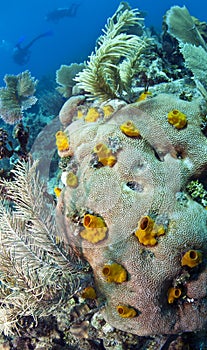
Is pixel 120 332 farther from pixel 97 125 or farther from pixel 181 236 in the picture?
pixel 97 125

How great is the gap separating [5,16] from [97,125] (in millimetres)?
115821

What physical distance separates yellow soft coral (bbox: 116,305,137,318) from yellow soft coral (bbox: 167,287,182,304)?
389 mm

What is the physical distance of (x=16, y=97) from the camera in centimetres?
594

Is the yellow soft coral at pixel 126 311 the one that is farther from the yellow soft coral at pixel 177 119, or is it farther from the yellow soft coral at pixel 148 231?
the yellow soft coral at pixel 177 119

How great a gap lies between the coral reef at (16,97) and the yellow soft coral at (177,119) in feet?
10.4

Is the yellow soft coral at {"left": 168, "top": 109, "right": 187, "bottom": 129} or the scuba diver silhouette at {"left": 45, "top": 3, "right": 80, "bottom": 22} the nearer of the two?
the yellow soft coral at {"left": 168, "top": 109, "right": 187, "bottom": 129}

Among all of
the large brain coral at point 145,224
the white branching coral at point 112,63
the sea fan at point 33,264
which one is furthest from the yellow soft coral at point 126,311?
the white branching coral at point 112,63

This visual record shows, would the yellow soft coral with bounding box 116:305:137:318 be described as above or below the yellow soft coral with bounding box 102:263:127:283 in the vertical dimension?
below

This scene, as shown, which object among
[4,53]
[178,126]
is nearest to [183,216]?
[178,126]

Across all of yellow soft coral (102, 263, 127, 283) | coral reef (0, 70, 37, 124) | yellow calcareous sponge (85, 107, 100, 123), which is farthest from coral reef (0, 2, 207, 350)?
coral reef (0, 70, 37, 124)

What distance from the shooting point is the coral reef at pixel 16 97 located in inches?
224

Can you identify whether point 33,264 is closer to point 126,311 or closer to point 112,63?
point 126,311

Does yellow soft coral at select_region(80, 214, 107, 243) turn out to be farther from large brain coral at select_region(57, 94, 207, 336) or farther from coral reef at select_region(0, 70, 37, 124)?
coral reef at select_region(0, 70, 37, 124)

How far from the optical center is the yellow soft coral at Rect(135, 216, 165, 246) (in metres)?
2.93
